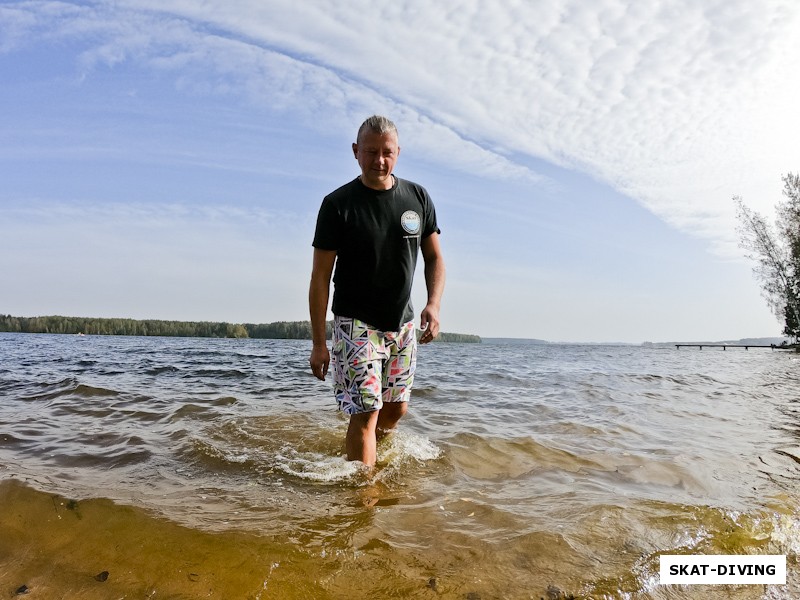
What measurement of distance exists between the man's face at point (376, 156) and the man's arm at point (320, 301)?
563 millimetres

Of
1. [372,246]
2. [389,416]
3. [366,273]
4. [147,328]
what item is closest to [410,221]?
[372,246]

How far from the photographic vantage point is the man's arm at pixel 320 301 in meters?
3.40

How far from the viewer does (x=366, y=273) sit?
343 centimetres

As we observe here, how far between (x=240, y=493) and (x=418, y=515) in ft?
3.83

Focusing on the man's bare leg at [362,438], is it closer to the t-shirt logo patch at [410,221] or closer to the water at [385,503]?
the water at [385,503]

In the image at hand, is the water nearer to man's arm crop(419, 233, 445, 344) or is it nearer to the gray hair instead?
man's arm crop(419, 233, 445, 344)

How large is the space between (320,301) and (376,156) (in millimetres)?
1039

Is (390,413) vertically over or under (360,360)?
under

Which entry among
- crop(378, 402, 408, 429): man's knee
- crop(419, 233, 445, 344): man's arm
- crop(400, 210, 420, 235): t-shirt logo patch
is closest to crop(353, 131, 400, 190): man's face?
crop(400, 210, 420, 235): t-shirt logo patch

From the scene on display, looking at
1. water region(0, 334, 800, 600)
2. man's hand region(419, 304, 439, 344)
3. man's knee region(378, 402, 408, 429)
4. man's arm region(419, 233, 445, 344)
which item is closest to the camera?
water region(0, 334, 800, 600)

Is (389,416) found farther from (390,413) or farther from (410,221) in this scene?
(410,221)

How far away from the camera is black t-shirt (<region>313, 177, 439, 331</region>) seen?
335 cm

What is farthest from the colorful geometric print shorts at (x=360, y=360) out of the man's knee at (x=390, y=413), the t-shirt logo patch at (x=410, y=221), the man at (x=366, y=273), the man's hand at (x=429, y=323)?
the t-shirt logo patch at (x=410, y=221)

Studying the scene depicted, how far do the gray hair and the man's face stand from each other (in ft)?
0.07
